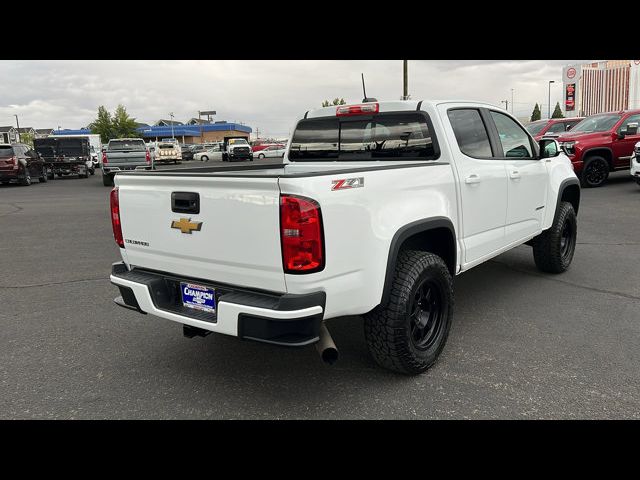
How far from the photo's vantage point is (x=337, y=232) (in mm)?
2791

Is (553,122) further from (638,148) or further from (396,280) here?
(396,280)

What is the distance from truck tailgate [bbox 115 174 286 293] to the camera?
274 cm

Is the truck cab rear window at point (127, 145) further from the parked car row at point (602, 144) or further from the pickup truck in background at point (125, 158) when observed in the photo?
the parked car row at point (602, 144)

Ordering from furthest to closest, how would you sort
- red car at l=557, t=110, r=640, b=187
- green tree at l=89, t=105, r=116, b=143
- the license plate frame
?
green tree at l=89, t=105, r=116, b=143, red car at l=557, t=110, r=640, b=187, the license plate frame

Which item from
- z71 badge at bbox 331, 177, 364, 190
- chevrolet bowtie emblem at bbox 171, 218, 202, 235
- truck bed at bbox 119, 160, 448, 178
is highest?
truck bed at bbox 119, 160, 448, 178

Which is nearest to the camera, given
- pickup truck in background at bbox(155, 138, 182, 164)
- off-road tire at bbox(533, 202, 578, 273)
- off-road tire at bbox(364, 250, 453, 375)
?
off-road tire at bbox(364, 250, 453, 375)

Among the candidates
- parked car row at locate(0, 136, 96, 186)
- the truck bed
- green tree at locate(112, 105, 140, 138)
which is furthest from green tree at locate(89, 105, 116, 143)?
the truck bed

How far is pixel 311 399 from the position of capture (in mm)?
3209

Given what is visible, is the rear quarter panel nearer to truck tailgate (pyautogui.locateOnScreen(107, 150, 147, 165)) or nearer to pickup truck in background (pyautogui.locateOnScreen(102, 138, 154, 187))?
pickup truck in background (pyautogui.locateOnScreen(102, 138, 154, 187))

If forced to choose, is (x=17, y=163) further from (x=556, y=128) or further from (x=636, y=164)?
(x=636, y=164)

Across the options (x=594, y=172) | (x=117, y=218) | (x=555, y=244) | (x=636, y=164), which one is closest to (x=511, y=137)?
(x=555, y=244)

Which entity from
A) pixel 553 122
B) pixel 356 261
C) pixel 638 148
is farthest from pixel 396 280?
pixel 553 122

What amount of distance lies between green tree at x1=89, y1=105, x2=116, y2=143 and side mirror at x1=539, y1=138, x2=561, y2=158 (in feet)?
256

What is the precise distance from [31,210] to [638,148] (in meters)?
14.7
